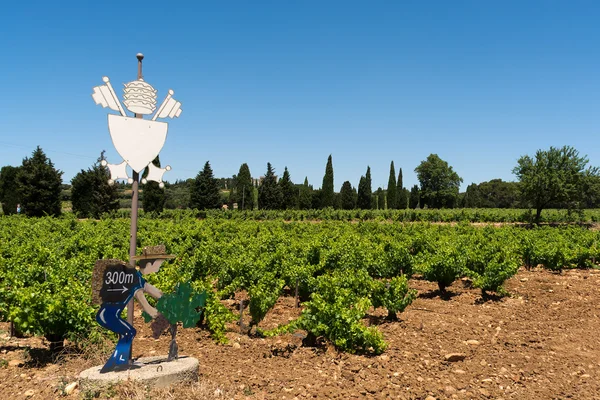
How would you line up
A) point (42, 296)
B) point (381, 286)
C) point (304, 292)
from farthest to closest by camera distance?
point (304, 292) → point (381, 286) → point (42, 296)

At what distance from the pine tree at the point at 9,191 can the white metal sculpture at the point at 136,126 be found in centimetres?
4328

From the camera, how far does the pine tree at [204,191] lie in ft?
179

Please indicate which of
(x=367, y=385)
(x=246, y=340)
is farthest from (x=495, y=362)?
(x=246, y=340)

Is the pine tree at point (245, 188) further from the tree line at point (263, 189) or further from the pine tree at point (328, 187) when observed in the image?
the pine tree at point (328, 187)

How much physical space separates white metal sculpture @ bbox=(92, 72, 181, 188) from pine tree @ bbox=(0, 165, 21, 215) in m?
43.3

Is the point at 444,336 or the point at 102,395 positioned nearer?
the point at 102,395

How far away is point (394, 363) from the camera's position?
5699mm

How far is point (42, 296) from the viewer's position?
18.4 ft

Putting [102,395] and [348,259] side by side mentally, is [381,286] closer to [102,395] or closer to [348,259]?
[348,259]

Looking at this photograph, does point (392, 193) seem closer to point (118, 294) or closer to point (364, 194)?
point (364, 194)

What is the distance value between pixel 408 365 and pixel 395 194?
65.6m

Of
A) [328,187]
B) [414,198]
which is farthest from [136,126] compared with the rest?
[414,198]

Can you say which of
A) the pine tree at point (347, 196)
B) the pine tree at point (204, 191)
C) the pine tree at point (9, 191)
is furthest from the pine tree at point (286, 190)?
the pine tree at point (9, 191)

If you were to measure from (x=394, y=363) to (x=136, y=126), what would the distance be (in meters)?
4.53
